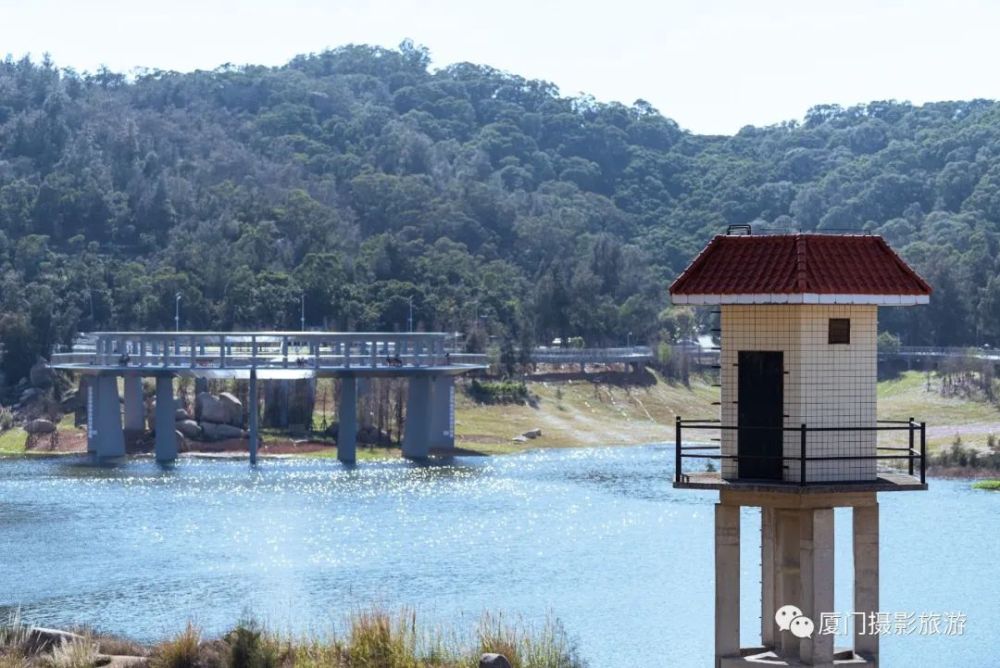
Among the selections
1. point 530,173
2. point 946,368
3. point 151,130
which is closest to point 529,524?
point 946,368

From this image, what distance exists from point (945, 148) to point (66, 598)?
147961 mm

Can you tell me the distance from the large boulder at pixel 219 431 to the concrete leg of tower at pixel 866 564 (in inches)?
2883

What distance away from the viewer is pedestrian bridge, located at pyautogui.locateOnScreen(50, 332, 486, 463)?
8362cm

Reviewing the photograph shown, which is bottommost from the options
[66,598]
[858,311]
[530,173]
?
[66,598]


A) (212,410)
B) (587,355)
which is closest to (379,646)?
(212,410)

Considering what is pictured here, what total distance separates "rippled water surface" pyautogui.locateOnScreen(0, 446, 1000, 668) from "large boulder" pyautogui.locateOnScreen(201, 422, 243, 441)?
12482 millimetres

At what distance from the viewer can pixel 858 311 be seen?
21.0 m

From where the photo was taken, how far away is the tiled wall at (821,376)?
20.7 meters

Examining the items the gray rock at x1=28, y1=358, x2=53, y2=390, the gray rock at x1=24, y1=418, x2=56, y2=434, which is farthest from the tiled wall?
the gray rock at x1=28, y1=358, x2=53, y2=390

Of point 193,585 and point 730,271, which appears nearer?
point 730,271

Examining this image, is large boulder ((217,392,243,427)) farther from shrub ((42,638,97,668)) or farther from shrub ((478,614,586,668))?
shrub ((478,614,586,668))

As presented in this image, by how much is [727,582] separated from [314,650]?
35.1 feet

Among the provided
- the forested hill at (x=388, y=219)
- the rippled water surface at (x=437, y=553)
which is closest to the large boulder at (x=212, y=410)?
the rippled water surface at (x=437, y=553)

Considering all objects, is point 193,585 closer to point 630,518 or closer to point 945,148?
point 630,518
